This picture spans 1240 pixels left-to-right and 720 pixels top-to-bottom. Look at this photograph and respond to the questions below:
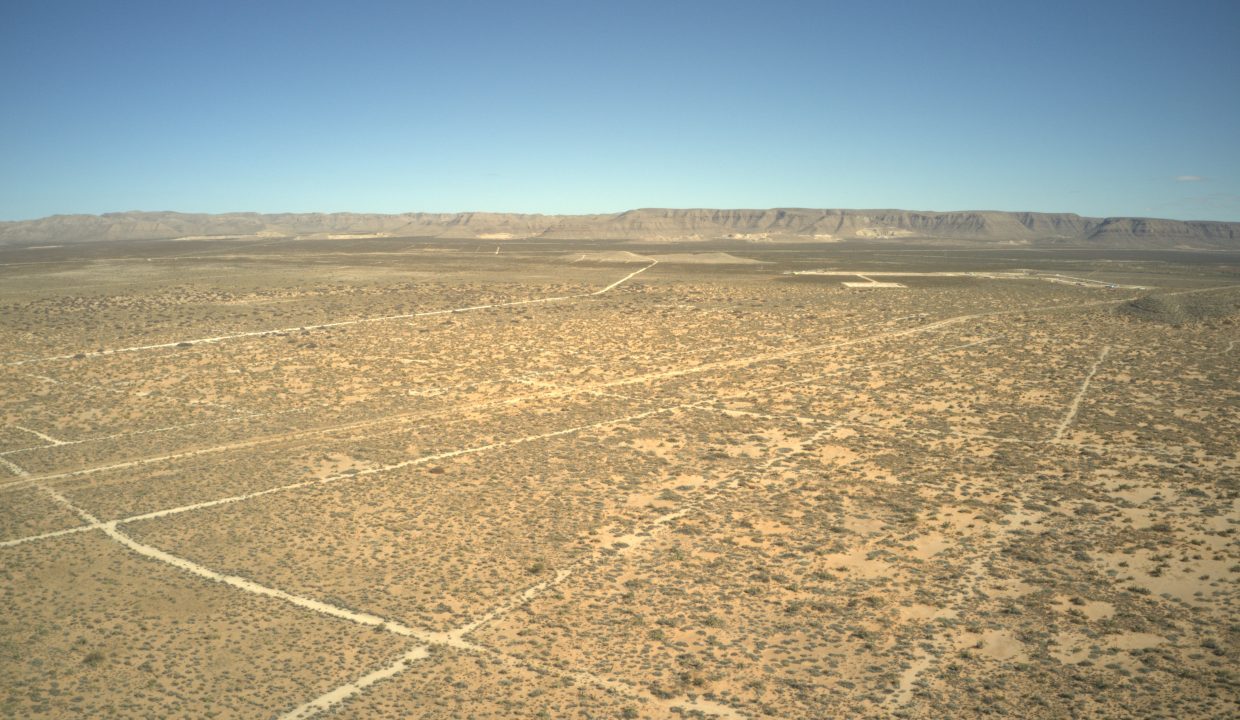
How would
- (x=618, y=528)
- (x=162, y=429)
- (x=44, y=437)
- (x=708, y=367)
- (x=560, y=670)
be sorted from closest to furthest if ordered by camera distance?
1. (x=560, y=670)
2. (x=618, y=528)
3. (x=44, y=437)
4. (x=162, y=429)
5. (x=708, y=367)

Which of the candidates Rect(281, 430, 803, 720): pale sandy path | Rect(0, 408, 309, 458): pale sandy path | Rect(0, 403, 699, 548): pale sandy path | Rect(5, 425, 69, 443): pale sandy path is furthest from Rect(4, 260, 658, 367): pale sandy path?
Rect(281, 430, 803, 720): pale sandy path

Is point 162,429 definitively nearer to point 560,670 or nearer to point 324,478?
point 324,478

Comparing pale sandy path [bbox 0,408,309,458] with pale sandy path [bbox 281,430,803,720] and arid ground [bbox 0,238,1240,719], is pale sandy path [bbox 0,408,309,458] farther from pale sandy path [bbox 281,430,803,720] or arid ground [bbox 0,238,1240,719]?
pale sandy path [bbox 281,430,803,720]

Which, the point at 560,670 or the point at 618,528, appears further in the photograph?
the point at 618,528

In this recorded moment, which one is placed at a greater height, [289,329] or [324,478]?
[289,329]

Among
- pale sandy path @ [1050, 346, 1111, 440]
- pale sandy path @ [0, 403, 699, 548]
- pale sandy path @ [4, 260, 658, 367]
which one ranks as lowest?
pale sandy path @ [0, 403, 699, 548]

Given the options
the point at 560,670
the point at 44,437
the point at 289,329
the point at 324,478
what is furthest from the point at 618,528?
the point at 289,329

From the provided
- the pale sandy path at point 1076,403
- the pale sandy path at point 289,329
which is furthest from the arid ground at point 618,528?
the pale sandy path at point 289,329

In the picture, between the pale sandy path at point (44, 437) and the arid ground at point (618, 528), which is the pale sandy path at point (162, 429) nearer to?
the pale sandy path at point (44, 437)
